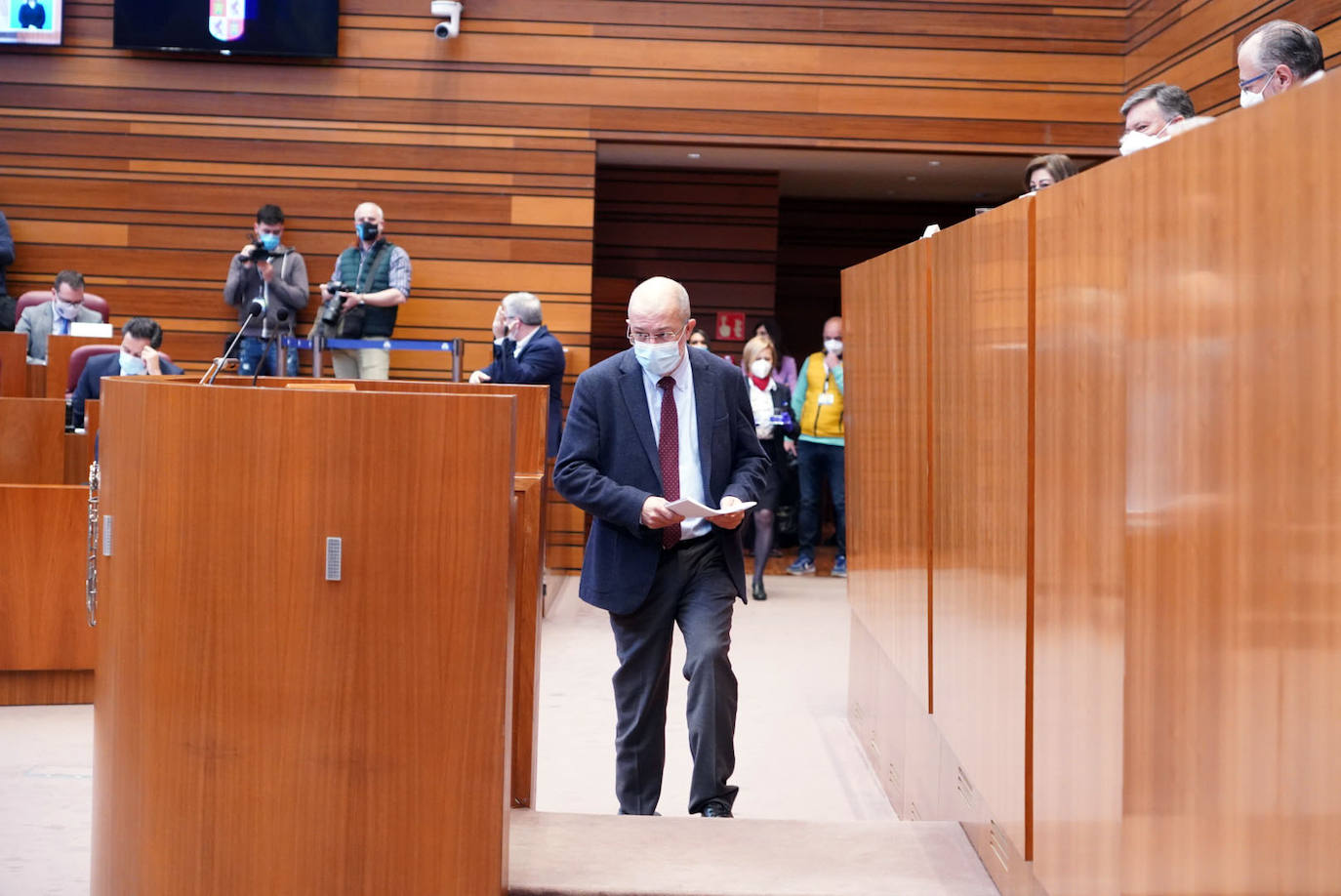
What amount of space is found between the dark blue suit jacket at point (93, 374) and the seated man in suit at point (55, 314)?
1048 millimetres

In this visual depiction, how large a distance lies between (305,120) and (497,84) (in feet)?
3.68

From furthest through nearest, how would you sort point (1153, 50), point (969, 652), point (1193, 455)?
point (1153, 50), point (969, 652), point (1193, 455)

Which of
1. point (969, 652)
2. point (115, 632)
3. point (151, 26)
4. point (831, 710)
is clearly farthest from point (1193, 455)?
point (151, 26)

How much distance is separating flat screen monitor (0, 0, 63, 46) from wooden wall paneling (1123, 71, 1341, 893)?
7.58 metres

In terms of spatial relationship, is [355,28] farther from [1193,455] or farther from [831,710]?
[1193,455]

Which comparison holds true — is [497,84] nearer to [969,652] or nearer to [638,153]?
[638,153]

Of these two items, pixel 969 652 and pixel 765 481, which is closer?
pixel 969 652

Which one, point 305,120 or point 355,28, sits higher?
point 355,28

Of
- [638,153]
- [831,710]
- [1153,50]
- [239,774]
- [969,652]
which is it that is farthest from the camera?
[638,153]

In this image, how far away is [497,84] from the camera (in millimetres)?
8039

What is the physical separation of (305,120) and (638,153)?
7.37ft

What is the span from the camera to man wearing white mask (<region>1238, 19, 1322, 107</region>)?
2.75m

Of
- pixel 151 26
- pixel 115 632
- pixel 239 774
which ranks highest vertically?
pixel 151 26

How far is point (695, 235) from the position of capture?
1030 cm
